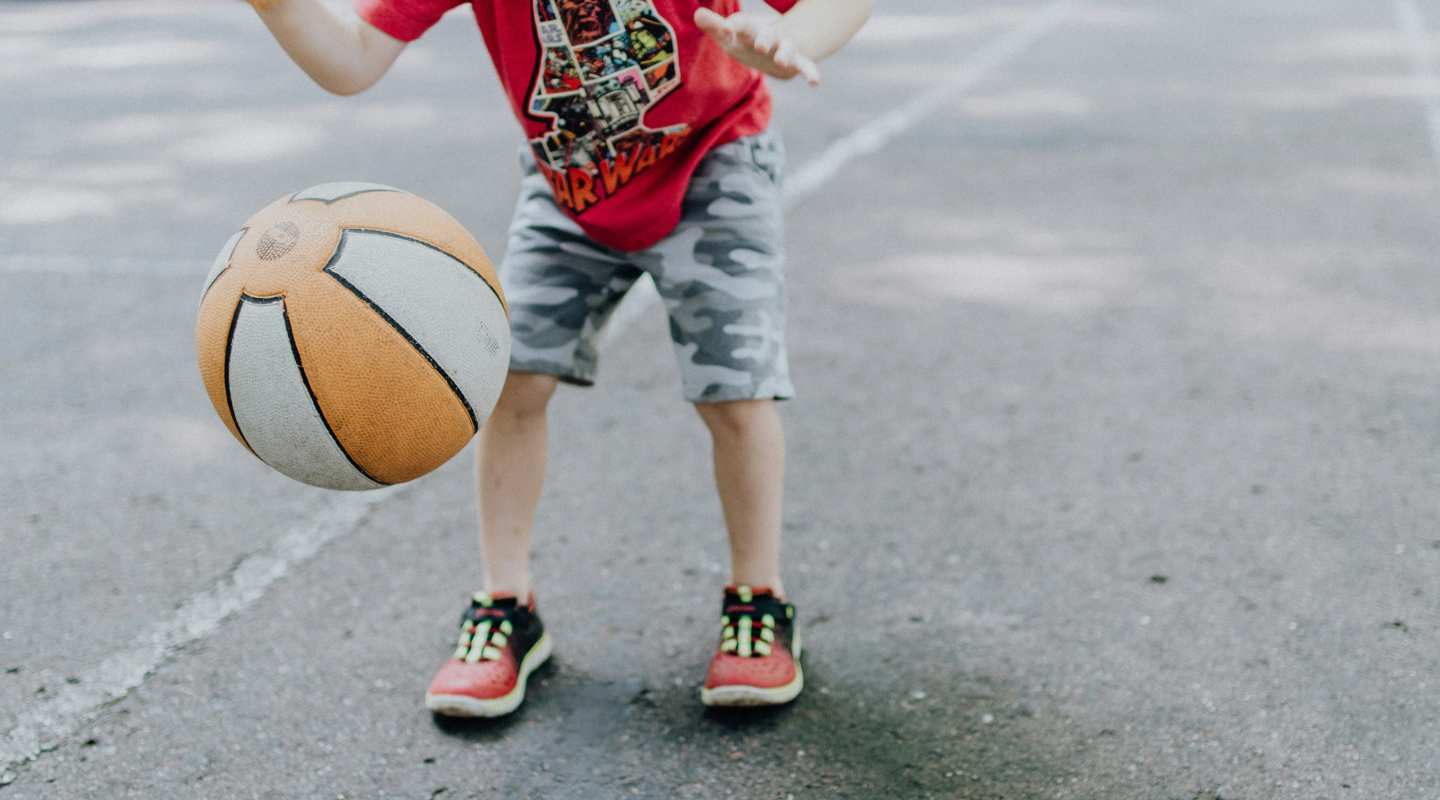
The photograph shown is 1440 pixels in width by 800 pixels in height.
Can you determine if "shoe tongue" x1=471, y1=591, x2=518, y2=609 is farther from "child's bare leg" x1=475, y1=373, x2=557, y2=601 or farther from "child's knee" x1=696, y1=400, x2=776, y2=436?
"child's knee" x1=696, y1=400, x2=776, y2=436

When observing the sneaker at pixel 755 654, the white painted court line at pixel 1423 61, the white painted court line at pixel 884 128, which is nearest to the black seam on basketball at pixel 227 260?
the sneaker at pixel 755 654

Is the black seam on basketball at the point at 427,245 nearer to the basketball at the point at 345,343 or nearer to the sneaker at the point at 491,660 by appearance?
the basketball at the point at 345,343

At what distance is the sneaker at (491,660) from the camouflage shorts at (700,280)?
467 mm

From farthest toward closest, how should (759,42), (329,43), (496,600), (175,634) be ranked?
1. (175,634)
2. (496,600)
3. (329,43)
4. (759,42)

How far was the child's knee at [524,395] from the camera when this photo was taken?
2.85 meters

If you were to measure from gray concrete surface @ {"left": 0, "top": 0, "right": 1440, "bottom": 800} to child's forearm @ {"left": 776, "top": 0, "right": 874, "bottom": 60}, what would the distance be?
3.93 ft

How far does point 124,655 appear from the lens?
2.97 m

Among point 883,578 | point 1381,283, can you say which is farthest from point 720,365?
point 1381,283

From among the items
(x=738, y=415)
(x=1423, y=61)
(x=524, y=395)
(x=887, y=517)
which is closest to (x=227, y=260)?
(x=524, y=395)

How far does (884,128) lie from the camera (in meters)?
7.58

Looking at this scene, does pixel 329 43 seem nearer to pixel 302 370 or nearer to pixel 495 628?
pixel 302 370

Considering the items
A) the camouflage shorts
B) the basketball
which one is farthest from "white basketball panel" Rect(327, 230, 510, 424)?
the camouflage shorts

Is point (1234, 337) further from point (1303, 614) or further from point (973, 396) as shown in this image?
point (1303, 614)

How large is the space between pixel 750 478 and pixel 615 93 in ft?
2.47
